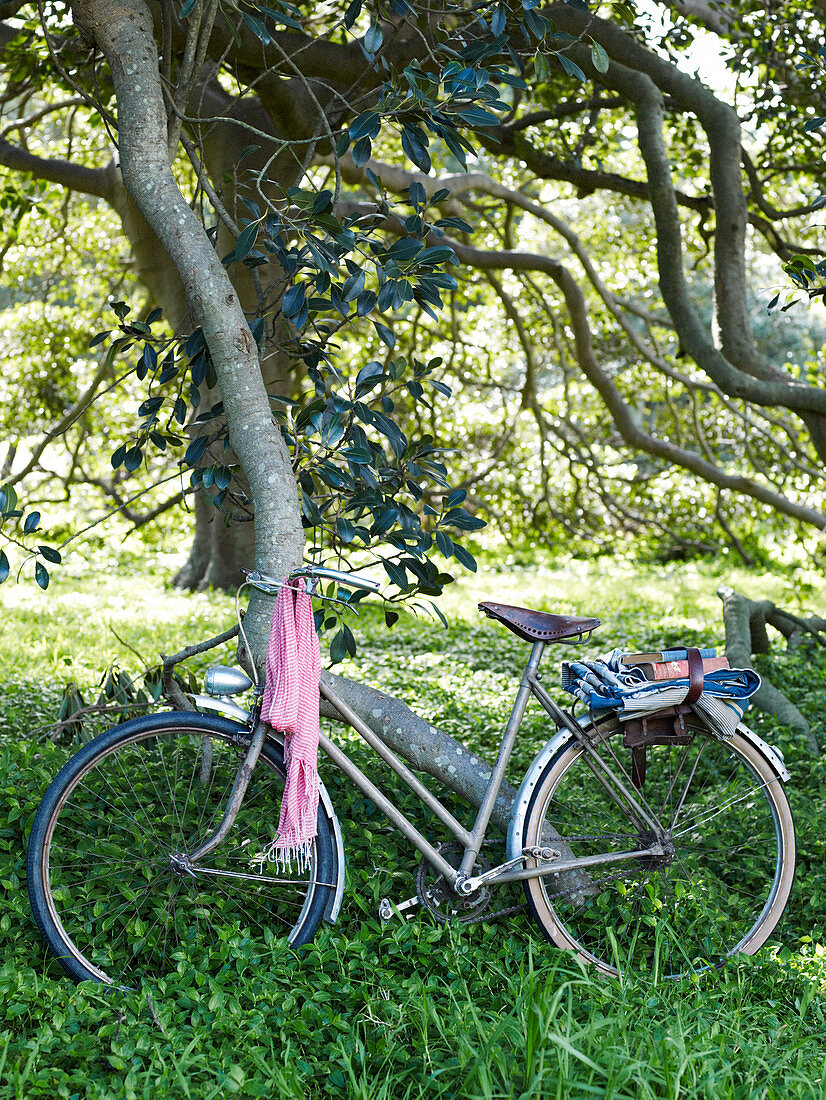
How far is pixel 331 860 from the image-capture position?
2619mm

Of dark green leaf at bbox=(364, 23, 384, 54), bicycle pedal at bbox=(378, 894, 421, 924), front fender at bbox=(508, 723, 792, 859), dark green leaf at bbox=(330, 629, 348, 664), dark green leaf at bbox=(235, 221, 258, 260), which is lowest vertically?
bicycle pedal at bbox=(378, 894, 421, 924)

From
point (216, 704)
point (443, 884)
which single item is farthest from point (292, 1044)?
point (216, 704)

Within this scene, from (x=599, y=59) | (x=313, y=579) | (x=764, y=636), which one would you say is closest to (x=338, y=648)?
(x=313, y=579)

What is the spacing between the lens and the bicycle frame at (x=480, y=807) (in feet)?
8.31

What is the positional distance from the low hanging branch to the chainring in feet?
7.31

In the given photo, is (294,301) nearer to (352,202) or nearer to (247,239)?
(247,239)

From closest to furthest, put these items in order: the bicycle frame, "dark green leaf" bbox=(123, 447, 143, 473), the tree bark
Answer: the bicycle frame
the tree bark
"dark green leaf" bbox=(123, 447, 143, 473)

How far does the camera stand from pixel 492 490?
36.4 feet

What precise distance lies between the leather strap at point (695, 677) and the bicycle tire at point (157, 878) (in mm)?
1079

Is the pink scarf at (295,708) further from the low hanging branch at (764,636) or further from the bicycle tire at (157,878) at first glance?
the low hanging branch at (764,636)

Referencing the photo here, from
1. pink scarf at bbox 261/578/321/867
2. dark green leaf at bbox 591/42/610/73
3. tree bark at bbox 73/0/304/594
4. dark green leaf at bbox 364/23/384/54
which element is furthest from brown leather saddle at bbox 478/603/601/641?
dark green leaf at bbox 591/42/610/73

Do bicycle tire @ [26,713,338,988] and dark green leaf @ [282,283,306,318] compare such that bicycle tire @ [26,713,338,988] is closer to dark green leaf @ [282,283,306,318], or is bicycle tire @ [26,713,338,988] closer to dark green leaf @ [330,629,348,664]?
dark green leaf @ [330,629,348,664]

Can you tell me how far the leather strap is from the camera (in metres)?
2.72

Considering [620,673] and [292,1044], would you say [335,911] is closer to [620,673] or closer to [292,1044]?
[292,1044]
